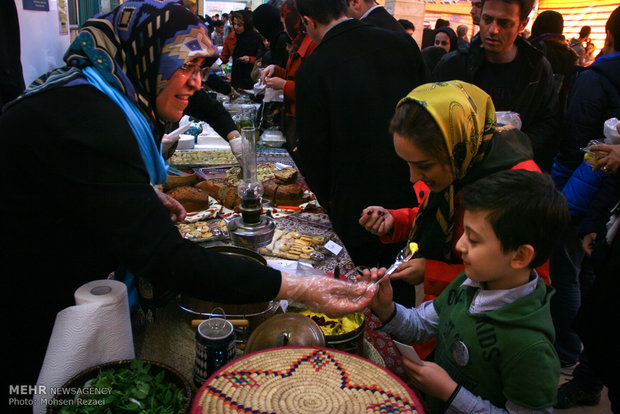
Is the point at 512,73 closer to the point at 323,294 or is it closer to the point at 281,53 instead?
the point at 323,294

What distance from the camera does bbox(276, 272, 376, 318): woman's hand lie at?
134cm

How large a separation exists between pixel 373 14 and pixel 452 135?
6.66ft

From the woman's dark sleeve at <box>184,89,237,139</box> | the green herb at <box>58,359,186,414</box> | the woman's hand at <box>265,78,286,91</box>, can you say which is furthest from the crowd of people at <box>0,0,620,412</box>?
the woman's hand at <box>265,78,286,91</box>

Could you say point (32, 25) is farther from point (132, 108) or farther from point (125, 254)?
point (125, 254)

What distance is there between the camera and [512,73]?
3021 millimetres

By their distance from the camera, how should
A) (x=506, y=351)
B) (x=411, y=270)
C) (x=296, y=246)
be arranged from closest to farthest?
(x=506, y=351), (x=411, y=270), (x=296, y=246)

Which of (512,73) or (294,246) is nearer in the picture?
(294,246)

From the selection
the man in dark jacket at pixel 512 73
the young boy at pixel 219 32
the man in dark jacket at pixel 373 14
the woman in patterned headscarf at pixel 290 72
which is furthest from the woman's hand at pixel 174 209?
the young boy at pixel 219 32

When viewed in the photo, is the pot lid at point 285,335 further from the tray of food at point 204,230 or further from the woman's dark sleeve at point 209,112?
the woman's dark sleeve at point 209,112

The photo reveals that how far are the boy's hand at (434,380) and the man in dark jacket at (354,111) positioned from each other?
56.4 inches

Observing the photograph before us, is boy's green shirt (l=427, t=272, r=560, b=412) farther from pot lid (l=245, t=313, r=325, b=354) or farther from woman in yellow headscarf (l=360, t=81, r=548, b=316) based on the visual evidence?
pot lid (l=245, t=313, r=325, b=354)

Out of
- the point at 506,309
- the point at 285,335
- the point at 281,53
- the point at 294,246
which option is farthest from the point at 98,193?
the point at 281,53

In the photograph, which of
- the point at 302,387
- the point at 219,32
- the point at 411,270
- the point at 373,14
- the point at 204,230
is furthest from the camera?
the point at 219,32

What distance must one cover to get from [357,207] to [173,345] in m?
1.51
